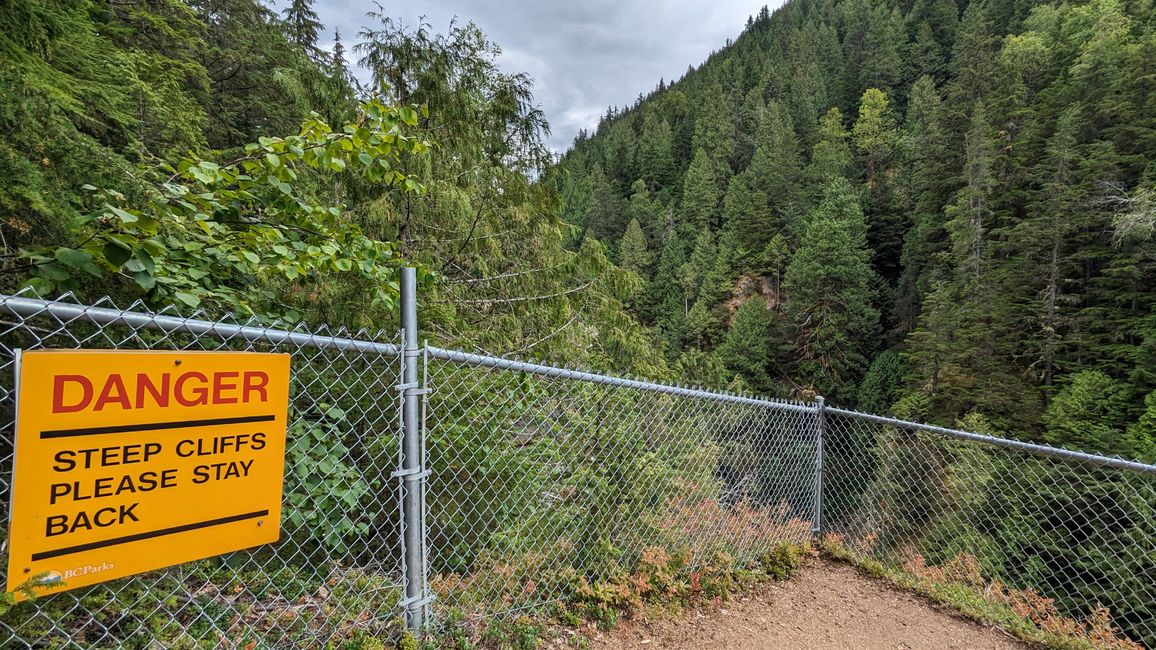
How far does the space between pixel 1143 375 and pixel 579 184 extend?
4990 centimetres

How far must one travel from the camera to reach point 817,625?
110 inches

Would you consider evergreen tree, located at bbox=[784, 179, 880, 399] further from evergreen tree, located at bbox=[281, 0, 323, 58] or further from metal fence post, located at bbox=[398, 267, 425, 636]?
metal fence post, located at bbox=[398, 267, 425, 636]

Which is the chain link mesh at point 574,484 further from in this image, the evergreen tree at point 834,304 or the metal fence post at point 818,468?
the evergreen tree at point 834,304

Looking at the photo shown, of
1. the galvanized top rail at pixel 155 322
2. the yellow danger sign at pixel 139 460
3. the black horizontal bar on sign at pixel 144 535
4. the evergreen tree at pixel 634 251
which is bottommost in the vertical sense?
the black horizontal bar on sign at pixel 144 535

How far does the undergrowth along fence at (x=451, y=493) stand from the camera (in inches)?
63.0

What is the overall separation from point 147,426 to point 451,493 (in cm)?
162

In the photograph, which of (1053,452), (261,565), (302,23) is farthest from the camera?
(302,23)

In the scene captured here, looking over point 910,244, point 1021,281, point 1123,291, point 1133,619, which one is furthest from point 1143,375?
point 910,244

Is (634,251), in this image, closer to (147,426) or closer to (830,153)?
(830,153)

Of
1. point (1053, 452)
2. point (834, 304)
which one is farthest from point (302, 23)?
point (834, 304)

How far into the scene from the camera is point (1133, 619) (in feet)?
31.3

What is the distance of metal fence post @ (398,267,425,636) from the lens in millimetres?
1736

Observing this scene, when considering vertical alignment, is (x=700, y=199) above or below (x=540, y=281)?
above

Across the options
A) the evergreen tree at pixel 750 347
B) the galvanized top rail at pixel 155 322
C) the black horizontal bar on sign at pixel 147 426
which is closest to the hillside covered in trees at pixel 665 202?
the evergreen tree at pixel 750 347
